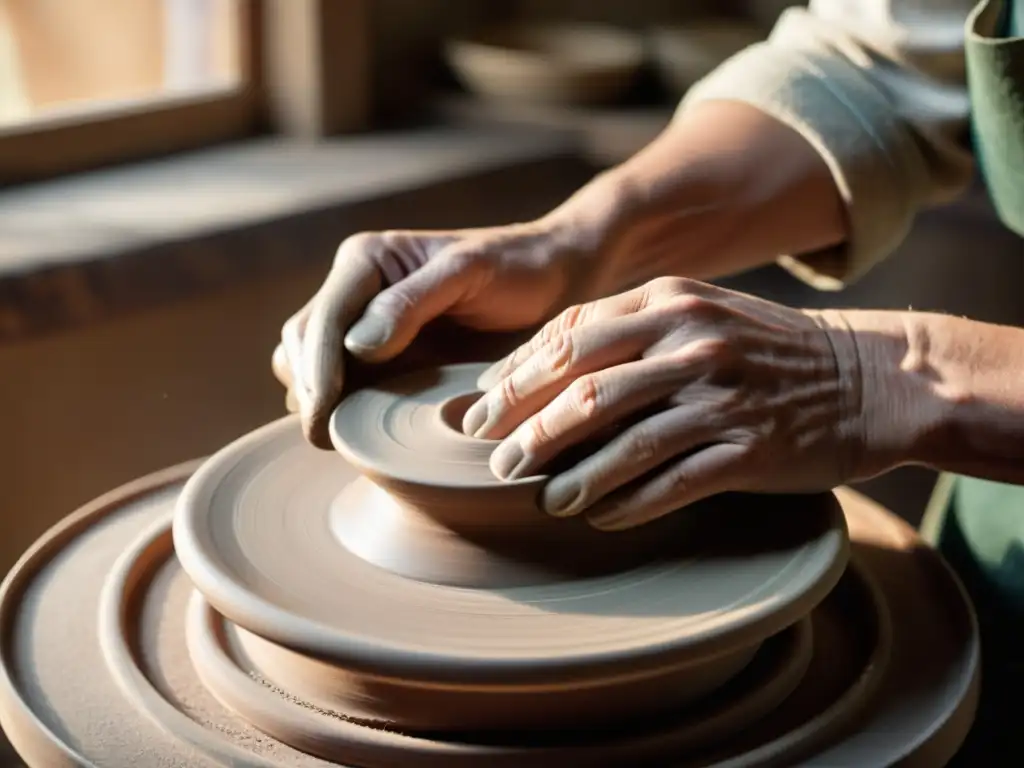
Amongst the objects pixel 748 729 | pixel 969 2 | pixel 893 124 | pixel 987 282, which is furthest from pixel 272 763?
pixel 987 282

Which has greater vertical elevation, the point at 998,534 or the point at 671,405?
the point at 671,405

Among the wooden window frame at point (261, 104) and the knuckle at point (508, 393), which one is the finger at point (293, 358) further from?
the wooden window frame at point (261, 104)

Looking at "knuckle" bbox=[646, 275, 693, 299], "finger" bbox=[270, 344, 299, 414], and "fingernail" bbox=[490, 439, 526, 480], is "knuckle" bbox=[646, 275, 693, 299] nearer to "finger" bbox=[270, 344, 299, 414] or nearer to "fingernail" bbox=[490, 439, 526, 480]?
"fingernail" bbox=[490, 439, 526, 480]

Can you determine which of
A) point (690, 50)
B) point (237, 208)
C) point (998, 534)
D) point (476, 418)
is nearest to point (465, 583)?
point (476, 418)

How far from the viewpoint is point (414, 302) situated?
3.55 ft

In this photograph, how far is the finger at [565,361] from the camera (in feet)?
2.97

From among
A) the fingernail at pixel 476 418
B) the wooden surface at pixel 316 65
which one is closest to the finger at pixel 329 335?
the fingernail at pixel 476 418

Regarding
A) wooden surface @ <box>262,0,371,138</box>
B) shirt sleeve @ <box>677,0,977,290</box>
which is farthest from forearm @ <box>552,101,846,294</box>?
wooden surface @ <box>262,0,371,138</box>

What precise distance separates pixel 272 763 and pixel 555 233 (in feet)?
2.03

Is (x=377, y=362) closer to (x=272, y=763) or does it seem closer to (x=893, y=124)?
(x=272, y=763)

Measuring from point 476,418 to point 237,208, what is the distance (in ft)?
3.28

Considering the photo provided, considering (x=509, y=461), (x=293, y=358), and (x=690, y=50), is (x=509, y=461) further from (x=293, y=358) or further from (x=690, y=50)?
(x=690, y=50)

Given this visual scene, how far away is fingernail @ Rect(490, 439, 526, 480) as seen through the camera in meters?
0.88

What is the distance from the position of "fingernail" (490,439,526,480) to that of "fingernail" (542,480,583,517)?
2 centimetres
